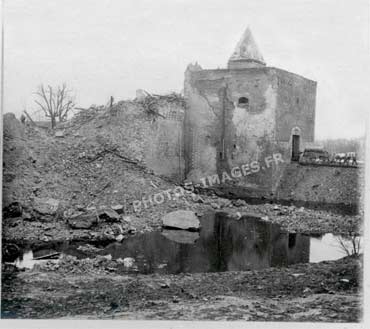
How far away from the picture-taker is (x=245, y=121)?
1936 centimetres

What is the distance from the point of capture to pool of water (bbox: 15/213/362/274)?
873 cm

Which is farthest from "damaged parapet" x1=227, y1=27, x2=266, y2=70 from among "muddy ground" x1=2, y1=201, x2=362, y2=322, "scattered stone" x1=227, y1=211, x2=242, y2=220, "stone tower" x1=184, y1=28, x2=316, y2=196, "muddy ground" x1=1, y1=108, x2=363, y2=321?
"muddy ground" x1=2, y1=201, x2=362, y2=322

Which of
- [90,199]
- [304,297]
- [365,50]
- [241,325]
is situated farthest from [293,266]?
[90,199]

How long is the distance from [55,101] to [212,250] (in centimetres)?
538

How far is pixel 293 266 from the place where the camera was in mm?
8648

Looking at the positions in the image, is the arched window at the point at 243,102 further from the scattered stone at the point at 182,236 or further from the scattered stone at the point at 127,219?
the scattered stone at the point at 127,219

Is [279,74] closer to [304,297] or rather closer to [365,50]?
[365,50]

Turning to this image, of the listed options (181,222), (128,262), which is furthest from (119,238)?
(181,222)

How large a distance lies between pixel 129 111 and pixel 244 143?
5.63m

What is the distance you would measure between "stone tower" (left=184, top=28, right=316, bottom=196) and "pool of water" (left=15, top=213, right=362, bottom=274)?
7.49m

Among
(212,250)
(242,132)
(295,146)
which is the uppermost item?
(242,132)

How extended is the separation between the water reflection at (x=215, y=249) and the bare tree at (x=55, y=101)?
11.8 ft

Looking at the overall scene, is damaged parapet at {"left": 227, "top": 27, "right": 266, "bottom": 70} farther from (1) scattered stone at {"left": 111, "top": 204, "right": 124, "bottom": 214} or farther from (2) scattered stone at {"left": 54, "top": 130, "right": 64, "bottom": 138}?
(1) scattered stone at {"left": 111, "top": 204, "right": 124, "bottom": 214}

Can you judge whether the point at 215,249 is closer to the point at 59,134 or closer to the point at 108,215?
the point at 108,215
